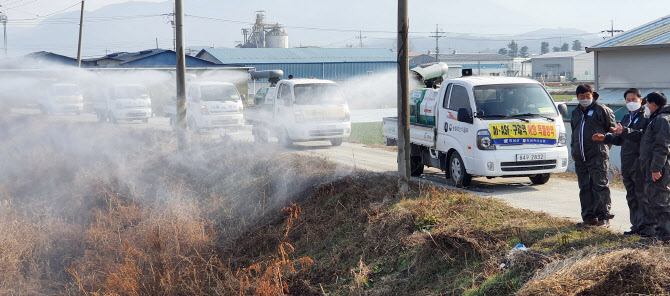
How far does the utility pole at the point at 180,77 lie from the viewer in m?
17.7

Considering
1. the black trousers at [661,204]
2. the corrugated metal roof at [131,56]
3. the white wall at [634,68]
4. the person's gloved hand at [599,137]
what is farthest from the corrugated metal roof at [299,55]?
the black trousers at [661,204]

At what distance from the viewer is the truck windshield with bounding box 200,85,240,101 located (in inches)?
939

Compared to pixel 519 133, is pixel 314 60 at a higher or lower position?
higher

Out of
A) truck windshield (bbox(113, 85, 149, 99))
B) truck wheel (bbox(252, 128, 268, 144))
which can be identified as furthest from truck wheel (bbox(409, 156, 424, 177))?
truck windshield (bbox(113, 85, 149, 99))

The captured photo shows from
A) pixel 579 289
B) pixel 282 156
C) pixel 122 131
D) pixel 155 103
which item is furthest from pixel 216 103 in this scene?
pixel 579 289

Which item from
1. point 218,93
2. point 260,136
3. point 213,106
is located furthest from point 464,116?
point 218,93

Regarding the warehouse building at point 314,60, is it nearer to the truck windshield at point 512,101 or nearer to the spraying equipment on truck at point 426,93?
the spraying equipment on truck at point 426,93

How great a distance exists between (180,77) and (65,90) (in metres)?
18.9

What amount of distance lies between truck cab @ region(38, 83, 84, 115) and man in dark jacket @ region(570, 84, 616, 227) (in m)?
30.6

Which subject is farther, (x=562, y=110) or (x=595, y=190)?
(x=562, y=110)

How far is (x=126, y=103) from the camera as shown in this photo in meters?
30.5

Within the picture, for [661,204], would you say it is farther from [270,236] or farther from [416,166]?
[416,166]

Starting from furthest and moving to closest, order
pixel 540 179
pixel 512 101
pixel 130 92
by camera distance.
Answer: pixel 130 92 < pixel 540 179 < pixel 512 101

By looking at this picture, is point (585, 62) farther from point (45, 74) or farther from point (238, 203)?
point (238, 203)
